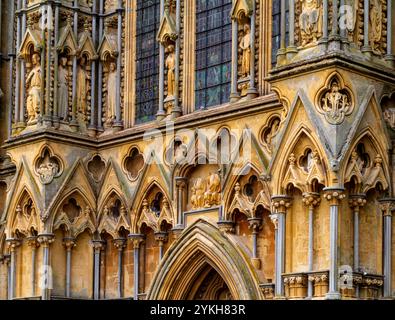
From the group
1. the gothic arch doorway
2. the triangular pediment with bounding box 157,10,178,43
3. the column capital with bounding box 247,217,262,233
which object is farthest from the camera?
the triangular pediment with bounding box 157,10,178,43

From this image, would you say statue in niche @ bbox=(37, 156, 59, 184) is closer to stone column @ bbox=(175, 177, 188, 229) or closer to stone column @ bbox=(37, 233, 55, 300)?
stone column @ bbox=(37, 233, 55, 300)

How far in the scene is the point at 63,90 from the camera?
26.6m

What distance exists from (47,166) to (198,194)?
3.40m

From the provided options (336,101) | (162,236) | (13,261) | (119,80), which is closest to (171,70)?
(119,80)

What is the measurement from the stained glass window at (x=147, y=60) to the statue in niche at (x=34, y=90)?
1914 millimetres

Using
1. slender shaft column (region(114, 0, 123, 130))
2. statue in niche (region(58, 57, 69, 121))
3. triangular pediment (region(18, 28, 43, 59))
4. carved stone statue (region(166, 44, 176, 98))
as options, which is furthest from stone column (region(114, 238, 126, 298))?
triangular pediment (region(18, 28, 43, 59))

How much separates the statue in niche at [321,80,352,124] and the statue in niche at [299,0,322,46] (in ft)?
3.13

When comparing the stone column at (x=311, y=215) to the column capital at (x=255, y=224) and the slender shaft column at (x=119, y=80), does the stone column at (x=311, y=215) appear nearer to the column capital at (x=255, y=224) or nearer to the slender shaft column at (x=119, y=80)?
the column capital at (x=255, y=224)

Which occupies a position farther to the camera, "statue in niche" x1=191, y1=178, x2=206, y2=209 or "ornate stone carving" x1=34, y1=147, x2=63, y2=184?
"ornate stone carving" x1=34, y1=147, x2=63, y2=184

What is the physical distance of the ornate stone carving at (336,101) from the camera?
833 inches

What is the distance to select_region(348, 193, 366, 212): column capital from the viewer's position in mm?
21281

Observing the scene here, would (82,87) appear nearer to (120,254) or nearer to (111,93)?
(111,93)

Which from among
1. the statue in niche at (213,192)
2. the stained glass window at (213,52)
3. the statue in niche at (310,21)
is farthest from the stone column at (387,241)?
the stained glass window at (213,52)
